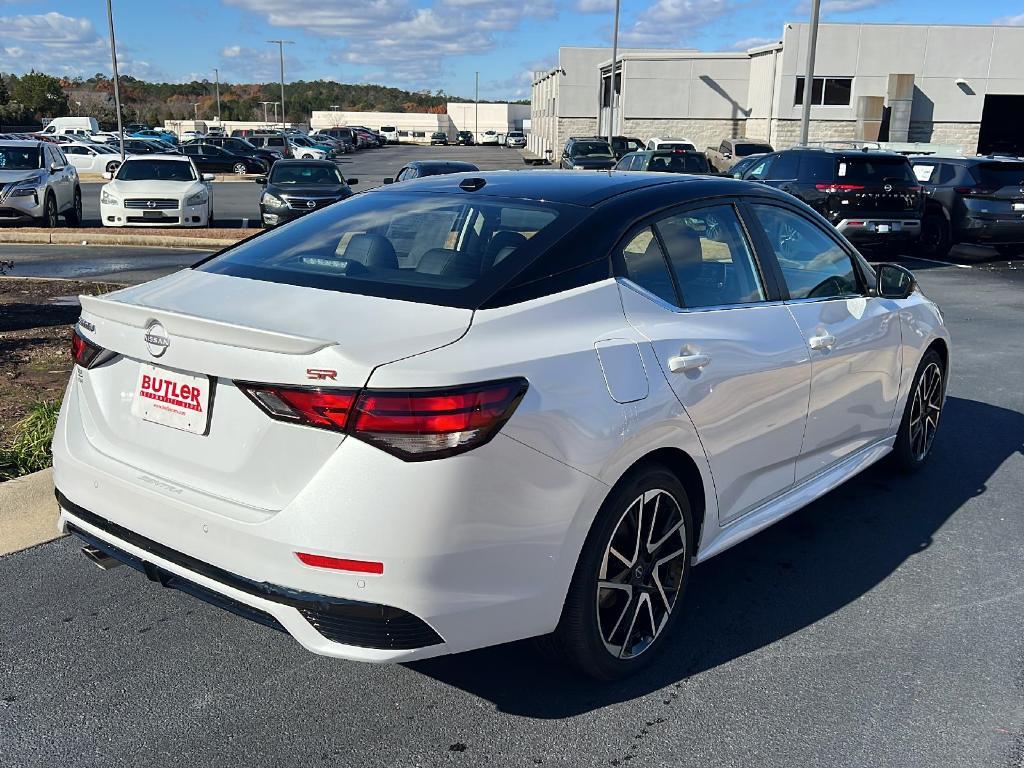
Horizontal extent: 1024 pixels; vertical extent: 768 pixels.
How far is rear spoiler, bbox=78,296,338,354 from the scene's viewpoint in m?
2.63

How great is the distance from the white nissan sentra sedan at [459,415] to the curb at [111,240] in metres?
12.5

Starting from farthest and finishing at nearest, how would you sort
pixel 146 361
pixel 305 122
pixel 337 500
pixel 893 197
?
pixel 305 122 → pixel 893 197 → pixel 146 361 → pixel 337 500

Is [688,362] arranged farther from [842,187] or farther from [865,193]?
[865,193]

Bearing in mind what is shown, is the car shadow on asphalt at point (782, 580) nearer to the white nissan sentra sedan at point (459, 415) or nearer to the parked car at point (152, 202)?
the white nissan sentra sedan at point (459, 415)

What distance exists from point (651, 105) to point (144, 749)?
173 ft

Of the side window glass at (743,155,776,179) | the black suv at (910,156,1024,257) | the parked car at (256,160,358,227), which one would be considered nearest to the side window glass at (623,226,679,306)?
the side window glass at (743,155,776,179)

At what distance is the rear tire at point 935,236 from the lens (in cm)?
1672

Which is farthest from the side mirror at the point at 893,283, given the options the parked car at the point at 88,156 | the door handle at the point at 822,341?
the parked car at the point at 88,156

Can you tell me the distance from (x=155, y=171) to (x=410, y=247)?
16760 millimetres

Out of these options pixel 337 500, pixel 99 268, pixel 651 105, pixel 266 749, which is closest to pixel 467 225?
pixel 337 500

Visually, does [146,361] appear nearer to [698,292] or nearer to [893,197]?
[698,292]

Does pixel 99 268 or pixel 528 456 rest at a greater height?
pixel 528 456

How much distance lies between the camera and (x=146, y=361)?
2912 mm

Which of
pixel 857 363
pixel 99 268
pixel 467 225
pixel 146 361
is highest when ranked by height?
pixel 467 225
